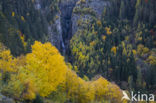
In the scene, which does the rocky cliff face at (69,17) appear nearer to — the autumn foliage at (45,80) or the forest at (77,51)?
the forest at (77,51)

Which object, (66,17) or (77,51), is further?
(66,17)

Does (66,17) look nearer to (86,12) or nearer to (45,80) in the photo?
(86,12)

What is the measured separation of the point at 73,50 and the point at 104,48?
929 inches

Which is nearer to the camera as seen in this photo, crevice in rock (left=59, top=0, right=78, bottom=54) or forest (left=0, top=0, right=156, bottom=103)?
forest (left=0, top=0, right=156, bottom=103)

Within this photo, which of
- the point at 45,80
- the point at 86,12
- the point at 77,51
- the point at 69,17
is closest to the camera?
the point at 45,80

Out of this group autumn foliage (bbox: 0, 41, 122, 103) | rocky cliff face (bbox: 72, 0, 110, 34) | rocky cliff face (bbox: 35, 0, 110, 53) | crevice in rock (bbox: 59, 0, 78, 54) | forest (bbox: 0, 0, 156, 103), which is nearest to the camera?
autumn foliage (bbox: 0, 41, 122, 103)

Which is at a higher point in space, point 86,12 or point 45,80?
point 45,80

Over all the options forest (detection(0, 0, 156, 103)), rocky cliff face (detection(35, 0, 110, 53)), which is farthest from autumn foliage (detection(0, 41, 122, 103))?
rocky cliff face (detection(35, 0, 110, 53))

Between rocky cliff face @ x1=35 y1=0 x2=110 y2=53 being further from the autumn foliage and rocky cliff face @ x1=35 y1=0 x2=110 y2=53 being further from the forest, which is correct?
the autumn foliage

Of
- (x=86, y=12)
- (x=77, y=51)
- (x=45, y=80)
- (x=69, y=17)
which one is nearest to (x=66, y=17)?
(x=69, y=17)

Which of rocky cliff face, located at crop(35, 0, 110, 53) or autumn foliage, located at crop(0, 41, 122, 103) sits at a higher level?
autumn foliage, located at crop(0, 41, 122, 103)

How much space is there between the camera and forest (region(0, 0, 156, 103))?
75.5ft

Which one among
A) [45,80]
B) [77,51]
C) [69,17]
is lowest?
[77,51]

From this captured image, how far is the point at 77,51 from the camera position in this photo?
121812 mm
